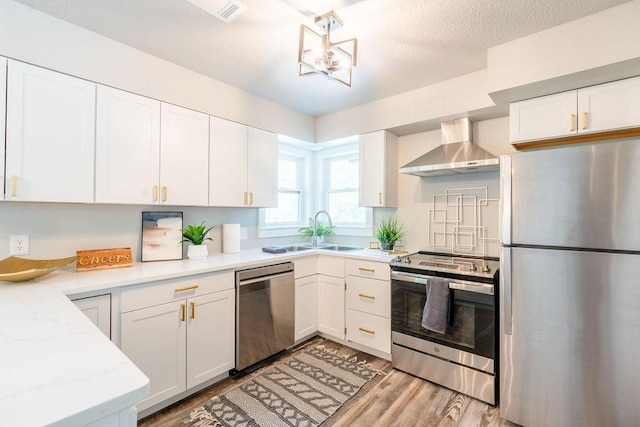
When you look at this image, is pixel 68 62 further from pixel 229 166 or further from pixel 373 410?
pixel 373 410

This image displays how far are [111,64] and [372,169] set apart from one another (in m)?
2.38

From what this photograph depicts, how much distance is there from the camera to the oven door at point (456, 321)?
6.79ft

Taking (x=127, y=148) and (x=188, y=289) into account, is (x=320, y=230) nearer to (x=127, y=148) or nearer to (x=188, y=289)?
(x=188, y=289)

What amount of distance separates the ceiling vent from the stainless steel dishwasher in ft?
5.69

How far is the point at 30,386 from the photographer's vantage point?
66cm

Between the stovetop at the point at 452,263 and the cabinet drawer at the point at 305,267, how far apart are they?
2.80 feet

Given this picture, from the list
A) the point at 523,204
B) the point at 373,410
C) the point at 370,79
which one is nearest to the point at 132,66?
the point at 370,79

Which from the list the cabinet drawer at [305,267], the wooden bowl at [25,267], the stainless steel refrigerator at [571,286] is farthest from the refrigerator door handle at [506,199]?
the wooden bowl at [25,267]

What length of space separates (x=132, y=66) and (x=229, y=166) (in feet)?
3.31

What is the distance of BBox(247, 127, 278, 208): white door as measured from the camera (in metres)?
2.90

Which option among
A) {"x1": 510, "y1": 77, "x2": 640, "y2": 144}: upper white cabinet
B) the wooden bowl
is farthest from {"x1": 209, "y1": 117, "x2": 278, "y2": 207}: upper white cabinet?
{"x1": 510, "y1": 77, "x2": 640, "y2": 144}: upper white cabinet

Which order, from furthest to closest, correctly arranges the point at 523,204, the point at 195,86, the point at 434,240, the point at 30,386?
the point at 434,240 → the point at 195,86 → the point at 523,204 → the point at 30,386

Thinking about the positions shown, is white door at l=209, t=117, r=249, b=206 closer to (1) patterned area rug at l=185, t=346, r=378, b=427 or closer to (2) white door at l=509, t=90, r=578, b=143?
(1) patterned area rug at l=185, t=346, r=378, b=427

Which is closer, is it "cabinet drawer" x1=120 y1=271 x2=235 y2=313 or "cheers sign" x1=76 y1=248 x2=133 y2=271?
"cabinet drawer" x1=120 y1=271 x2=235 y2=313
